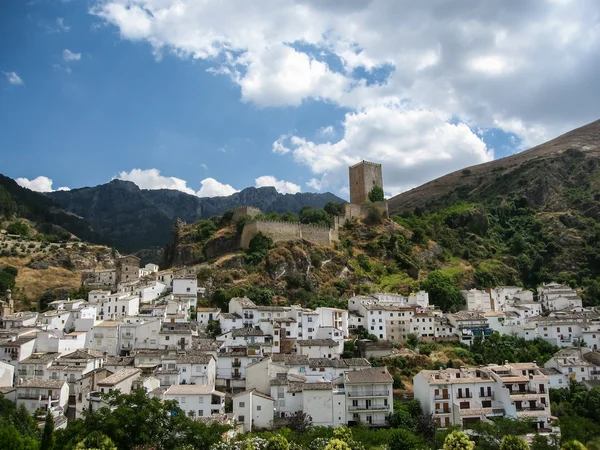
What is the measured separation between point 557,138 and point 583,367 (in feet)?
413

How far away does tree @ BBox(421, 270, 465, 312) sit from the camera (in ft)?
213

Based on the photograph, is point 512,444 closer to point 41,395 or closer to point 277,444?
point 277,444

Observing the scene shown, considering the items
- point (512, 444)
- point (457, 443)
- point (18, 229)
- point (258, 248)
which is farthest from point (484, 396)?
point (18, 229)

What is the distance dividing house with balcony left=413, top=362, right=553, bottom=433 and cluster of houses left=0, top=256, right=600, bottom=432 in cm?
7

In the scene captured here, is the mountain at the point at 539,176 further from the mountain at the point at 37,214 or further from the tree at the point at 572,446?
the tree at the point at 572,446

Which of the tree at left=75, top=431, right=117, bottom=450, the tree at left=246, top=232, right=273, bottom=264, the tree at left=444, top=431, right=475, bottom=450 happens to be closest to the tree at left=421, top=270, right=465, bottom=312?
the tree at left=246, top=232, right=273, bottom=264

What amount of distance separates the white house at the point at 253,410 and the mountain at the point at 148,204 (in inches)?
5283

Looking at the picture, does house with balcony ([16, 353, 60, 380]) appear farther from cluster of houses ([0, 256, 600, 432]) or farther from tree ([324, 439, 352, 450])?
tree ([324, 439, 352, 450])

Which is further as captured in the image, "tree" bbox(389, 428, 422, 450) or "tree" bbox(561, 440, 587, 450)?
"tree" bbox(389, 428, 422, 450)

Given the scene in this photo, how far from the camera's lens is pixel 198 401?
1534 inches

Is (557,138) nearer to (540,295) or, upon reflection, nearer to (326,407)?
(540,295)

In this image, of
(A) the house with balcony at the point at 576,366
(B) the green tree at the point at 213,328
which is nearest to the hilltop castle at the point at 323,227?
(B) the green tree at the point at 213,328

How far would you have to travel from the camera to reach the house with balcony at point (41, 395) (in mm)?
38062

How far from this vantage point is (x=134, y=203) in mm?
184250
